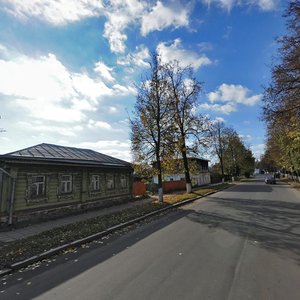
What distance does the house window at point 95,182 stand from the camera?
60.0 ft

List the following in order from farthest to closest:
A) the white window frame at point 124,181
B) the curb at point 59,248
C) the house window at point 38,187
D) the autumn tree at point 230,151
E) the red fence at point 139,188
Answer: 1. the autumn tree at point 230,151
2. the red fence at point 139,188
3. the white window frame at point 124,181
4. the house window at point 38,187
5. the curb at point 59,248

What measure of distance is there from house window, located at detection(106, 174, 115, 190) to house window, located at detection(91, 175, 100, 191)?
116 cm

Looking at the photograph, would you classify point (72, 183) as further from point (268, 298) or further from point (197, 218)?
point (268, 298)

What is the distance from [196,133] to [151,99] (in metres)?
8.82

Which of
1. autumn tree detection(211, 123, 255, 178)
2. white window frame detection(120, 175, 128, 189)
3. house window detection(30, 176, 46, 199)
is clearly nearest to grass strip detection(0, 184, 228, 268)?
house window detection(30, 176, 46, 199)

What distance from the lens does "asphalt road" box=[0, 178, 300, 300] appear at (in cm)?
484

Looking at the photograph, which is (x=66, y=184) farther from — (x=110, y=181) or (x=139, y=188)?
(x=139, y=188)

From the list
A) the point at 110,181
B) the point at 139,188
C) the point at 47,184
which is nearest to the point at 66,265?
the point at 47,184

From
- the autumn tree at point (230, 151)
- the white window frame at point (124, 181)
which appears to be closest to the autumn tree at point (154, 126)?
the white window frame at point (124, 181)

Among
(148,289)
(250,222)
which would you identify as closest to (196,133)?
(250,222)

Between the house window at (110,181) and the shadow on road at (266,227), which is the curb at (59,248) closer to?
the shadow on road at (266,227)

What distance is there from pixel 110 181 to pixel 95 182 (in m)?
2.01

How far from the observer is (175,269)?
594cm

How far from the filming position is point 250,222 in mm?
11391
